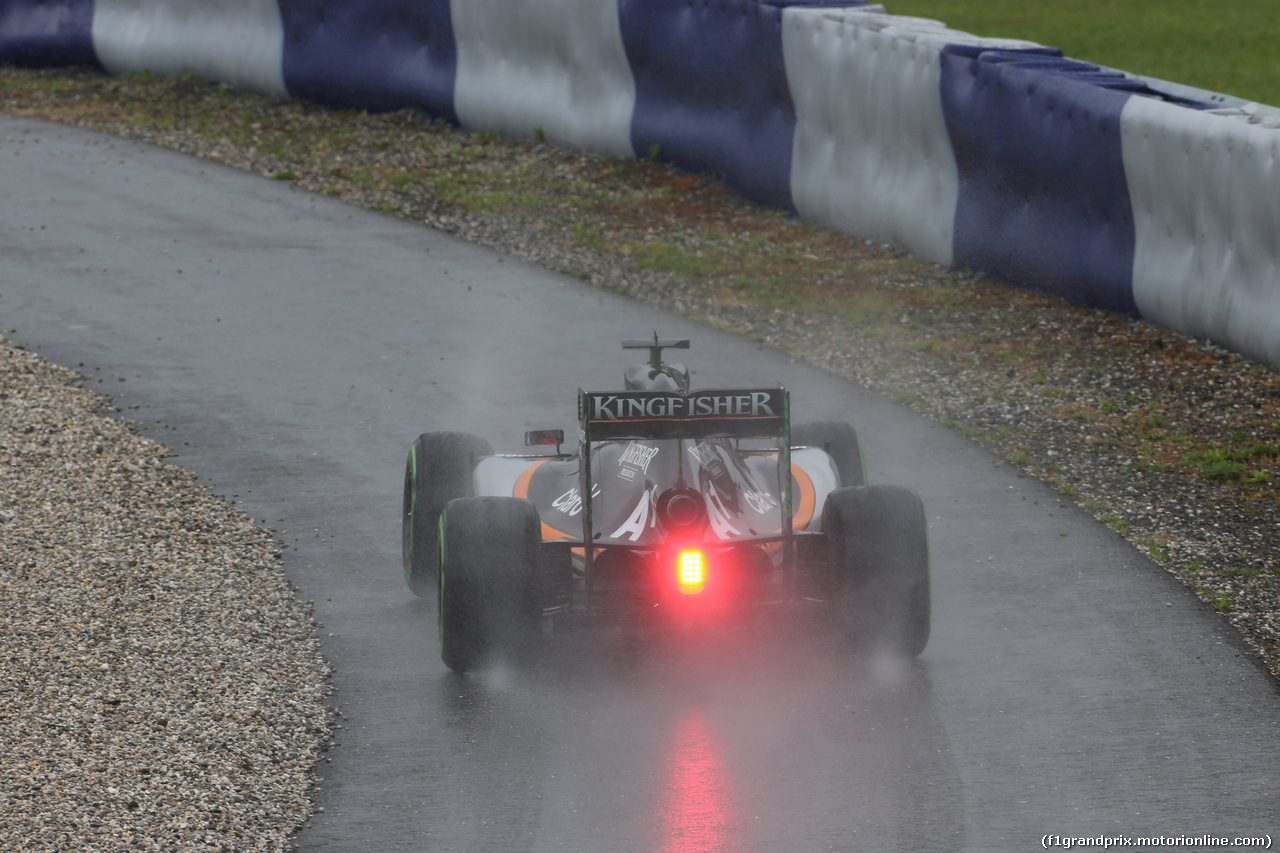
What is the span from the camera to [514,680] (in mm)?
6805

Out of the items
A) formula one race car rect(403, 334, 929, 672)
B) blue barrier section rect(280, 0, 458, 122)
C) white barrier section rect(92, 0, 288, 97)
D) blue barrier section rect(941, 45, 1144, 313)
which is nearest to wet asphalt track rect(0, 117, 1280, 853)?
formula one race car rect(403, 334, 929, 672)

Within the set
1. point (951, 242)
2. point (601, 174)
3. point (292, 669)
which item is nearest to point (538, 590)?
point (292, 669)

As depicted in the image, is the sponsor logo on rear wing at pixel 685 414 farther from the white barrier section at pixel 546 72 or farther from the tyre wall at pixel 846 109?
the white barrier section at pixel 546 72

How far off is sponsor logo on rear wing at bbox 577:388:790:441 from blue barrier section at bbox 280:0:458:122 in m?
11.2

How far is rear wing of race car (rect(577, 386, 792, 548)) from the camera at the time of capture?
6.65m

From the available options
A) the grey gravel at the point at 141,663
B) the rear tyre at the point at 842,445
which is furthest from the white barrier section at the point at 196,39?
the rear tyre at the point at 842,445

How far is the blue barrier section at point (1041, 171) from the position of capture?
38.1ft

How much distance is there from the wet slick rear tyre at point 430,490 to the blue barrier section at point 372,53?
10.1 metres

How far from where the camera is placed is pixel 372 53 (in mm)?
17609

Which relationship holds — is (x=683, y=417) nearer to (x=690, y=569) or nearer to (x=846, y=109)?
(x=690, y=569)

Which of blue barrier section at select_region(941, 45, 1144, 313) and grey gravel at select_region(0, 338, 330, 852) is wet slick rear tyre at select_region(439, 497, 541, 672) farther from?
blue barrier section at select_region(941, 45, 1144, 313)

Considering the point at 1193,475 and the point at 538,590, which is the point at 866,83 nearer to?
the point at 1193,475

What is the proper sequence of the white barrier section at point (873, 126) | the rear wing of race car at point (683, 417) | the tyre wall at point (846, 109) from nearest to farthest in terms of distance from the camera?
the rear wing of race car at point (683, 417) < the tyre wall at point (846, 109) < the white barrier section at point (873, 126)

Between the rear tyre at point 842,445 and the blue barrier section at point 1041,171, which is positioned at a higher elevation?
the blue barrier section at point 1041,171
